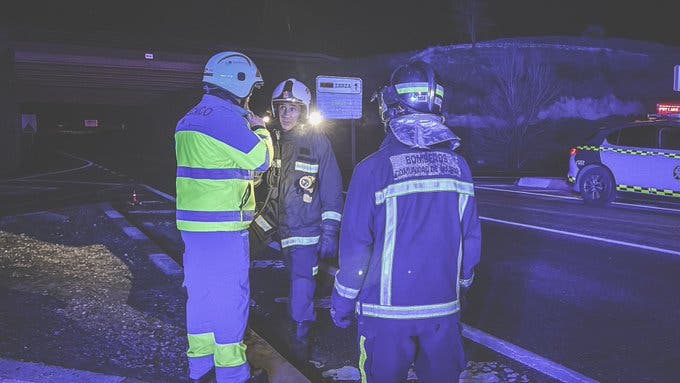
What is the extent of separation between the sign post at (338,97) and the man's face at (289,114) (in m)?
8.46

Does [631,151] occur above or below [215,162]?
above

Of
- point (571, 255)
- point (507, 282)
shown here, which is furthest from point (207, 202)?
point (571, 255)

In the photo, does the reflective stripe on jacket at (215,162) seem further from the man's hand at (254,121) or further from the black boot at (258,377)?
the black boot at (258,377)

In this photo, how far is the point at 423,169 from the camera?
2.42 meters

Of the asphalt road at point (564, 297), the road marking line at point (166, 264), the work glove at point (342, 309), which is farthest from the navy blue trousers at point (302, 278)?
the road marking line at point (166, 264)

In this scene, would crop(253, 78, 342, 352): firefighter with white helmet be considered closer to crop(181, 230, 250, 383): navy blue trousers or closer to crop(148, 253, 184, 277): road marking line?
crop(181, 230, 250, 383): navy blue trousers

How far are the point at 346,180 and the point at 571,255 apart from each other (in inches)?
427

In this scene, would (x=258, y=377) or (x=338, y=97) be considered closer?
(x=258, y=377)

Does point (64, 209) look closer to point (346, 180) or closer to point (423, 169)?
point (346, 180)

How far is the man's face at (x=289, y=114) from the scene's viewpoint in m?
4.39

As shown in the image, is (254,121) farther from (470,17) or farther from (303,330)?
(470,17)

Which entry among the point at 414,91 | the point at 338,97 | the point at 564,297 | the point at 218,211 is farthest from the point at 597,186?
the point at 414,91

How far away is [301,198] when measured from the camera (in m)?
4.32

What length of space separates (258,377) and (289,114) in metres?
2.01
